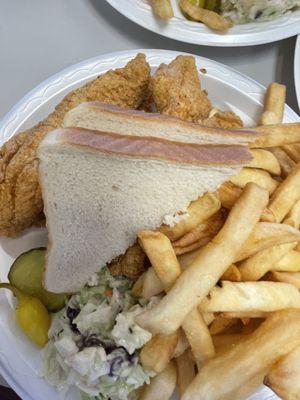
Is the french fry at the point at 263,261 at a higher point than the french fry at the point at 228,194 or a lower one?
lower

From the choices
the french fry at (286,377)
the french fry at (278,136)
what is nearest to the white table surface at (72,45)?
the french fry at (278,136)

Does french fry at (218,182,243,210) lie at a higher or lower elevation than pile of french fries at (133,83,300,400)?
higher

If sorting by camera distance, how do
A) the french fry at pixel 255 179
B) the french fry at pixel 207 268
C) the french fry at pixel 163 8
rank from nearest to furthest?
1. the french fry at pixel 207 268
2. the french fry at pixel 255 179
3. the french fry at pixel 163 8

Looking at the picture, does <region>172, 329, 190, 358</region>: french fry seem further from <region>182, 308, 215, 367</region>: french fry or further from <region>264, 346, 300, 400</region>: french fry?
<region>264, 346, 300, 400</region>: french fry

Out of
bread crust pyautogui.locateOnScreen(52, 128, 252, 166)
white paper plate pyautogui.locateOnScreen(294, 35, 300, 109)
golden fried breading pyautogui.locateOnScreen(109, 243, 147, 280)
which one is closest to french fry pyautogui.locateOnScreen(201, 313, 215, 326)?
golden fried breading pyautogui.locateOnScreen(109, 243, 147, 280)

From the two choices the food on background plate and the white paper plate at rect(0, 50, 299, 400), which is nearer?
the white paper plate at rect(0, 50, 299, 400)

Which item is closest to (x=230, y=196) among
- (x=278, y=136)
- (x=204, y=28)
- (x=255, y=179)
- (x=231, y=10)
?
(x=255, y=179)

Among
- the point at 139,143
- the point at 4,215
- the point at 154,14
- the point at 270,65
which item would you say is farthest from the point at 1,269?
the point at 270,65

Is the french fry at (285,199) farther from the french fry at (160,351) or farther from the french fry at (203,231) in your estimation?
the french fry at (160,351)
